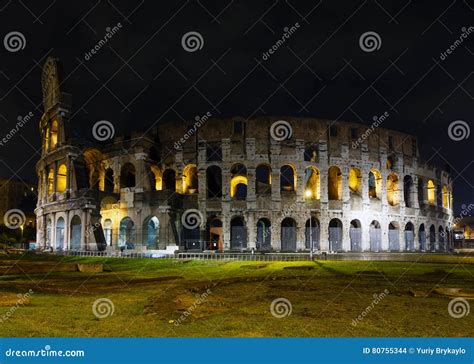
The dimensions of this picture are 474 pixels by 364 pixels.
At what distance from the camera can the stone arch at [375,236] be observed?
41.4m

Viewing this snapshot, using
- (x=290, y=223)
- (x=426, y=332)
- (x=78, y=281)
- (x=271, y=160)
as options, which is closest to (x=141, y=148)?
(x=271, y=160)

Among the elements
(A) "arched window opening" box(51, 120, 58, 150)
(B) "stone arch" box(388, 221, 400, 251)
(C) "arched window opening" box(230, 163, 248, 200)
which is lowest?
(B) "stone arch" box(388, 221, 400, 251)

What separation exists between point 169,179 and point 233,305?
109 ft

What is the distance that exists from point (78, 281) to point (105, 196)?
77.6ft

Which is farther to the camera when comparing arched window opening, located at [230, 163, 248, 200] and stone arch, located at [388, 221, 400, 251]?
stone arch, located at [388, 221, 400, 251]

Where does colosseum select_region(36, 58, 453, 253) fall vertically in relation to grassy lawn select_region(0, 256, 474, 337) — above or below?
above

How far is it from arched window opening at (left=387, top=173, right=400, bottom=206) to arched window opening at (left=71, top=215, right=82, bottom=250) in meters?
28.8

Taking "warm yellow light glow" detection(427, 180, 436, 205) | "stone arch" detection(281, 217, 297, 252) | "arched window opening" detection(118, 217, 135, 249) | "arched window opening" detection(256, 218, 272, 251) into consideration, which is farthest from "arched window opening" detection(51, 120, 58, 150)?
"warm yellow light glow" detection(427, 180, 436, 205)

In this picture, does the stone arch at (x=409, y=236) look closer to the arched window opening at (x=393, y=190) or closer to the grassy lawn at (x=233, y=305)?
the arched window opening at (x=393, y=190)

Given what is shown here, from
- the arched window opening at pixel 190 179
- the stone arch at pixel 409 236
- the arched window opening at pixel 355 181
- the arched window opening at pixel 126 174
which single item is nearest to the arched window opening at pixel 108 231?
the arched window opening at pixel 126 174

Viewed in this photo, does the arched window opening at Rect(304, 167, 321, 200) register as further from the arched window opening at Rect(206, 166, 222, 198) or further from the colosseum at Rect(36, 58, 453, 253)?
the arched window opening at Rect(206, 166, 222, 198)

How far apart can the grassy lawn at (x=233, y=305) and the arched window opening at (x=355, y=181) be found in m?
22.4

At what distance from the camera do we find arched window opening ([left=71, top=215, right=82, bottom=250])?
39.8 meters

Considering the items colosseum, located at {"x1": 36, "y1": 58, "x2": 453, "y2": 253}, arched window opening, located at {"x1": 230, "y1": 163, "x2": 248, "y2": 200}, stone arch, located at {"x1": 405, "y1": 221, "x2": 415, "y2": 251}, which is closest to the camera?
colosseum, located at {"x1": 36, "y1": 58, "x2": 453, "y2": 253}
